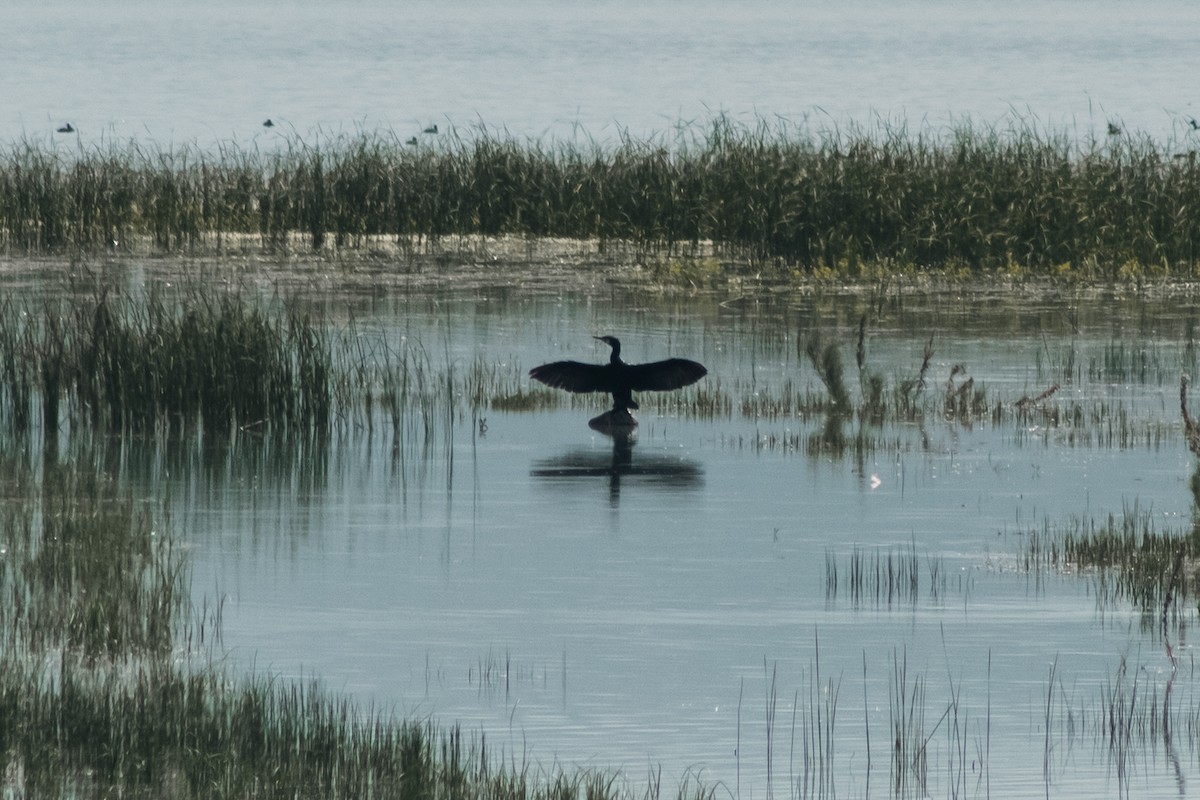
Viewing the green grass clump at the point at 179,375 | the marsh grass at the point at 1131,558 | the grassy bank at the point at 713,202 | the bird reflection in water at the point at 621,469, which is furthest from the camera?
the grassy bank at the point at 713,202

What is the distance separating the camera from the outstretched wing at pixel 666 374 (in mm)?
14312

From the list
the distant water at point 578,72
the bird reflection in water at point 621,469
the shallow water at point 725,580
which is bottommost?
the bird reflection in water at point 621,469

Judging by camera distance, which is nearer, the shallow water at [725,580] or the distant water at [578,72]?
the shallow water at [725,580]

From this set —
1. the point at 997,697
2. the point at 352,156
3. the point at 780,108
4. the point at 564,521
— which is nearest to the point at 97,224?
the point at 352,156

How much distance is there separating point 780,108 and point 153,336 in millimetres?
42451

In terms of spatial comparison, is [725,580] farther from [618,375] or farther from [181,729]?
[618,375]

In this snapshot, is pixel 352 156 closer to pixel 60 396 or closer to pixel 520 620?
pixel 60 396

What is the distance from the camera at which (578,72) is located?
7556cm

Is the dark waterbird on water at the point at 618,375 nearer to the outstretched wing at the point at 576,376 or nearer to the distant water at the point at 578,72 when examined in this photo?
the outstretched wing at the point at 576,376

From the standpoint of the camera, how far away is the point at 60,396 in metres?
14.2

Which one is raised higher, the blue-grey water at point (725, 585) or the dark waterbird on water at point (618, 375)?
the dark waterbird on water at point (618, 375)

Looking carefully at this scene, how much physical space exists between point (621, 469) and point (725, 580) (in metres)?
3.41

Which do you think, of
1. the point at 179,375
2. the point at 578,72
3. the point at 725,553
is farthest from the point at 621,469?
the point at 578,72

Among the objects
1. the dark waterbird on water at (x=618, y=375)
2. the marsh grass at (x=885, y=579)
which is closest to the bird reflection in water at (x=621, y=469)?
the dark waterbird on water at (x=618, y=375)
